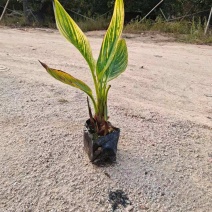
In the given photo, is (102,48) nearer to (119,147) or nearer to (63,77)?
(63,77)

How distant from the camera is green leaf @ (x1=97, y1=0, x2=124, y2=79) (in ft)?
4.06

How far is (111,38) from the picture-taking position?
1.28 meters

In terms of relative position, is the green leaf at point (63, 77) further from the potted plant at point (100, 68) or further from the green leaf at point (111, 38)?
the green leaf at point (111, 38)

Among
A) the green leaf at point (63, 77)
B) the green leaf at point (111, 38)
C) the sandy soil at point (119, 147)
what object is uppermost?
the green leaf at point (111, 38)

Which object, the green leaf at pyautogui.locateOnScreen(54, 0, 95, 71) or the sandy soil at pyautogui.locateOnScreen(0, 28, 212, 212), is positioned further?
the sandy soil at pyautogui.locateOnScreen(0, 28, 212, 212)

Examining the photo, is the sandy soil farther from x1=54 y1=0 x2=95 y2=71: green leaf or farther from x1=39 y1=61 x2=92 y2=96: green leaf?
x1=54 y1=0 x2=95 y2=71: green leaf

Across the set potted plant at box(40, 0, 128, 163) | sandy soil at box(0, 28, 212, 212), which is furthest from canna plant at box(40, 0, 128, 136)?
sandy soil at box(0, 28, 212, 212)

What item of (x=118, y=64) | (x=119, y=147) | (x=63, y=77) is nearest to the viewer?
(x=63, y=77)

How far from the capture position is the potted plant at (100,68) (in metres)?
1.25

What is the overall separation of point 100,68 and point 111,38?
5.6 inches

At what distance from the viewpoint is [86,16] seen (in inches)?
313

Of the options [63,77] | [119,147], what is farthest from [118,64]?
[119,147]

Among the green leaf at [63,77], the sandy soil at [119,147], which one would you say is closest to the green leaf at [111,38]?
the green leaf at [63,77]

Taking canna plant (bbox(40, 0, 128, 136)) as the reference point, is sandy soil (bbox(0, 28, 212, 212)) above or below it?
below
